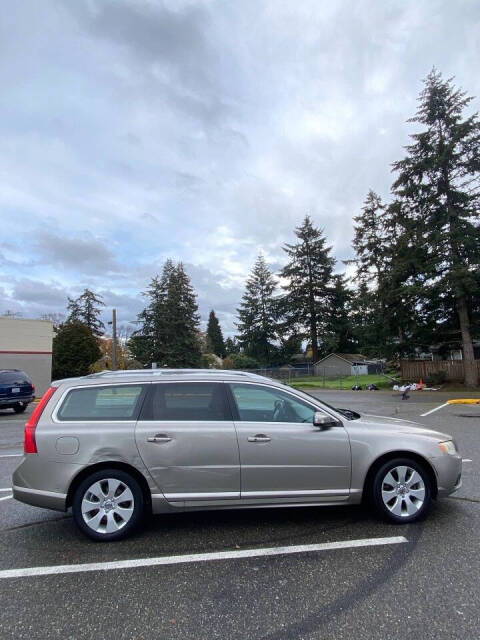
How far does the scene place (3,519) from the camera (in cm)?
463

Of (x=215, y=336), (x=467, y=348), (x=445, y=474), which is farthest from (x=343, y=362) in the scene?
(x=445, y=474)

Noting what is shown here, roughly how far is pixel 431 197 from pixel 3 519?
2613cm

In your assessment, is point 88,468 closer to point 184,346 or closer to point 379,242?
point 379,242

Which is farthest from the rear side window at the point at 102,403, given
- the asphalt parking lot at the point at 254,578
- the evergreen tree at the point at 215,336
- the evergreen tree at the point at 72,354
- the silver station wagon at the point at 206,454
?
the evergreen tree at the point at 215,336

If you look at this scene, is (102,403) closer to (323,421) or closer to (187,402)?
(187,402)

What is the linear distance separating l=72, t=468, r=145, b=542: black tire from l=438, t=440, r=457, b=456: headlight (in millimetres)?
3046

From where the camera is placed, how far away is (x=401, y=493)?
4.29 m

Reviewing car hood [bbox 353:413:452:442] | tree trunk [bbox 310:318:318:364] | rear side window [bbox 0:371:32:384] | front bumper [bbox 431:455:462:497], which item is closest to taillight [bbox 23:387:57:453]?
car hood [bbox 353:413:452:442]

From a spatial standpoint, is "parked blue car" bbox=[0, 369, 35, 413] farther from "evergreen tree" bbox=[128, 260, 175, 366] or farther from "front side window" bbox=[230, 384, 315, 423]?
"evergreen tree" bbox=[128, 260, 175, 366]

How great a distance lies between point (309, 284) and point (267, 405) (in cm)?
5822

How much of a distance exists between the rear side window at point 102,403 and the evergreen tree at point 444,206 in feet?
72.5

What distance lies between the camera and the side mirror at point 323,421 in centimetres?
425

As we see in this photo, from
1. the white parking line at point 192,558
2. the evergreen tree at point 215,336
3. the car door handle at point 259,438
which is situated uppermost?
the evergreen tree at point 215,336

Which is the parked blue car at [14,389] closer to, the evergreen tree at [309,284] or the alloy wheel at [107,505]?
the alloy wheel at [107,505]
